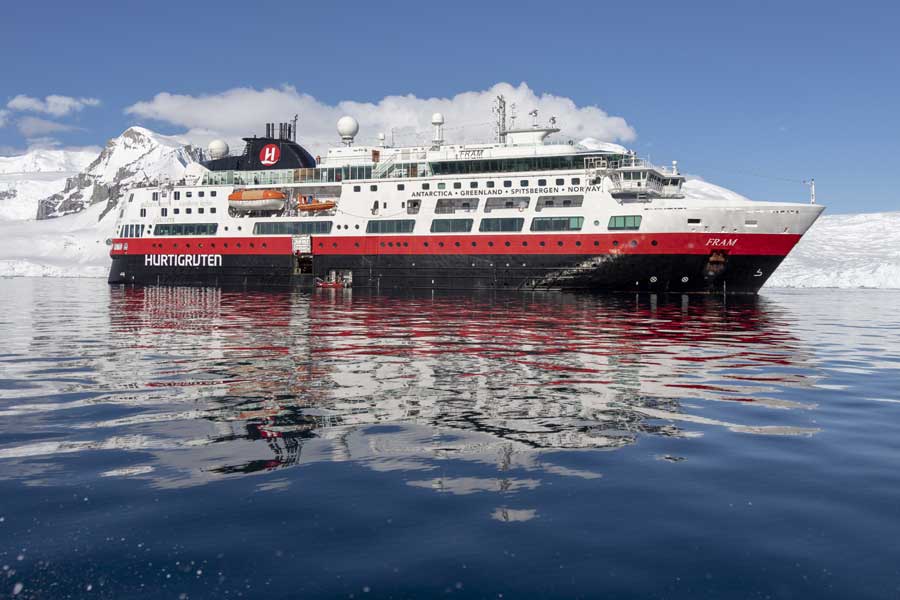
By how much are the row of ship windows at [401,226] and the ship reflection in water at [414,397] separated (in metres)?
26.3

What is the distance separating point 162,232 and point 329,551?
2422 inches

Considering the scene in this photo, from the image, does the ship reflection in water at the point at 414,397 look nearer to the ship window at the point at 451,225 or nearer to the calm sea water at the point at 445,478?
the calm sea water at the point at 445,478

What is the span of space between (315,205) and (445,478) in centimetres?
5041

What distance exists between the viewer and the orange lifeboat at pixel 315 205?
54.3m

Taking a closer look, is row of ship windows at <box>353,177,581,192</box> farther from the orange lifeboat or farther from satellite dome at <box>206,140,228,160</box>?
satellite dome at <box>206,140,228,160</box>

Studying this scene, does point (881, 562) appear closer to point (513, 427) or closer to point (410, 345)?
point (513, 427)

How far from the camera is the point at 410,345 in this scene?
54.6ft

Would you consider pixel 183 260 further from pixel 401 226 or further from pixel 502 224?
pixel 502 224

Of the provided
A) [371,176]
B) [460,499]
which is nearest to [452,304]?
[371,176]

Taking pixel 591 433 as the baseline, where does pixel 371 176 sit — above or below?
above

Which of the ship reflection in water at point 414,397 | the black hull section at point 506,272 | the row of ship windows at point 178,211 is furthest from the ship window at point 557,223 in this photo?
the row of ship windows at point 178,211

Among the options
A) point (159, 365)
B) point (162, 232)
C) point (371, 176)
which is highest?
point (371, 176)

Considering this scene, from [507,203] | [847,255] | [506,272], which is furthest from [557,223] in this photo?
[847,255]

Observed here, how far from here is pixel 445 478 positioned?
602 centimetres
